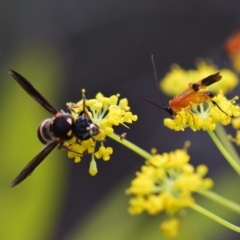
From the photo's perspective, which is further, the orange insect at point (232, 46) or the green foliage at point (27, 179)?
the orange insect at point (232, 46)

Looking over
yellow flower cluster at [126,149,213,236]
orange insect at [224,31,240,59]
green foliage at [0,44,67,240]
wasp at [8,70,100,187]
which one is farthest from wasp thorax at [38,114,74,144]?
→ orange insect at [224,31,240,59]

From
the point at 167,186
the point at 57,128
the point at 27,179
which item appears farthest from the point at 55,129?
the point at 27,179

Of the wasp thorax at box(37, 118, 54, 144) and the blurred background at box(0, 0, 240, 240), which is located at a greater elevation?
the blurred background at box(0, 0, 240, 240)

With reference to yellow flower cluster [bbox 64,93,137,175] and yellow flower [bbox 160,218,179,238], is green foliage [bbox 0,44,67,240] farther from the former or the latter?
yellow flower [bbox 160,218,179,238]

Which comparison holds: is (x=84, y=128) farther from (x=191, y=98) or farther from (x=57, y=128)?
(x=191, y=98)

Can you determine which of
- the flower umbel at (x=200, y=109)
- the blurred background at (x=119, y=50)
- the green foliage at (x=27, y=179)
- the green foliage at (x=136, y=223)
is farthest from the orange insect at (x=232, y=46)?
the blurred background at (x=119, y=50)

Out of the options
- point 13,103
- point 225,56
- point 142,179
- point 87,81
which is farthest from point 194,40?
point 142,179

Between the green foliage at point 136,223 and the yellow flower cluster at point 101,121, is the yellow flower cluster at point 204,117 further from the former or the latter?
the green foliage at point 136,223
